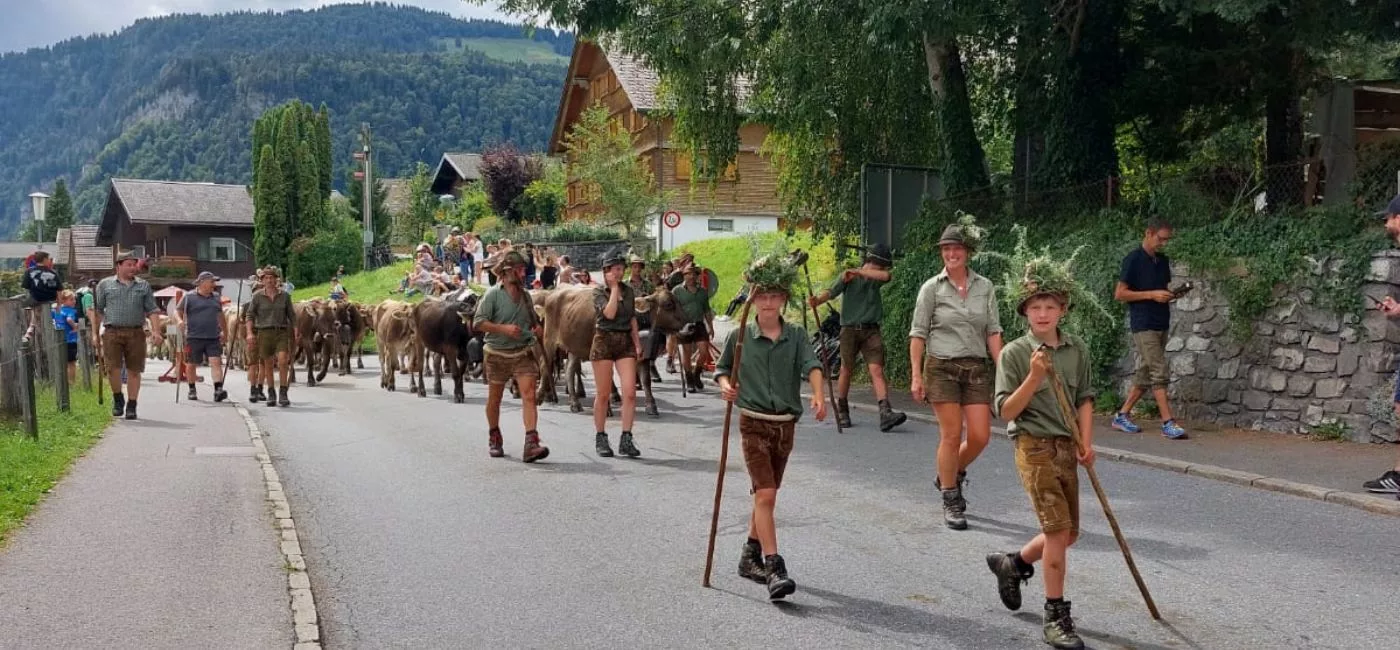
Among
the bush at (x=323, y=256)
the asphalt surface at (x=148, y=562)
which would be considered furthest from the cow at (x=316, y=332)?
the bush at (x=323, y=256)

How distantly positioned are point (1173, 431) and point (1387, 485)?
3.05 meters

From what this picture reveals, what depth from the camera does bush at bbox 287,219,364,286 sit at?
6241 cm

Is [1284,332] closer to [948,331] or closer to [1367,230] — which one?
[1367,230]

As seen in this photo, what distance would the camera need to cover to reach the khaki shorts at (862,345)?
12766 mm

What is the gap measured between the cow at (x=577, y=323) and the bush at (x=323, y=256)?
158 feet

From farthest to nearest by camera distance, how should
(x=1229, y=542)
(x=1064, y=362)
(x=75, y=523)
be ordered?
(x=75, y=523) < (x=1229, y=542) < (x=1064, y=362)

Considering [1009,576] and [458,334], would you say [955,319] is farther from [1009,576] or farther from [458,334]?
[458,334]

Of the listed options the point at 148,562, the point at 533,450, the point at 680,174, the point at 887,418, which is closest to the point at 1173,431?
the point at 887,418

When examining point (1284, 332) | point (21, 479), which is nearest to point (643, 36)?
point (1284, 332)

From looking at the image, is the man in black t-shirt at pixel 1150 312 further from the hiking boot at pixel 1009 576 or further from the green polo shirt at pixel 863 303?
the hiking boot at pixel 1009 576

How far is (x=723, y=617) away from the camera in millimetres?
6211

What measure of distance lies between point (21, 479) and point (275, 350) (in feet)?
27.0

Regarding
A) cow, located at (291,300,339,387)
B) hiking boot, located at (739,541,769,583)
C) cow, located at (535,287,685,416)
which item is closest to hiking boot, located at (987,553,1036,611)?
hiking boot, located at (739,541,769,583)

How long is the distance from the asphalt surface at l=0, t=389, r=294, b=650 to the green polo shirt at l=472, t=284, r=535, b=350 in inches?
89.1
